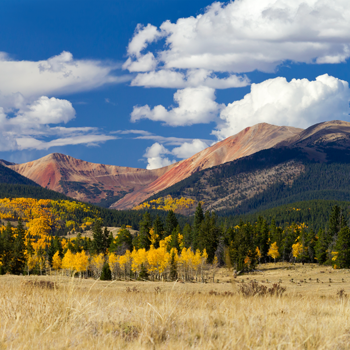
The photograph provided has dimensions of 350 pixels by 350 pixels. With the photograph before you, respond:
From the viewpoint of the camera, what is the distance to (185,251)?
72688 mm

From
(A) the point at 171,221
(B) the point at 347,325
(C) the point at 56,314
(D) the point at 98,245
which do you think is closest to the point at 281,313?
(B) the point at 347,325

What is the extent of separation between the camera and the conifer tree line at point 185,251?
230 feet

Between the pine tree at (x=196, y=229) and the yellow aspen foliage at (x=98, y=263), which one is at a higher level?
the pine tree at (x=196, y=229)

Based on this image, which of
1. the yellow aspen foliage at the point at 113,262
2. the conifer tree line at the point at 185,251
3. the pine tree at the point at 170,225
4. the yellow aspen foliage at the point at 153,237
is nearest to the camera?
the conifer tree line at the point at 185,251

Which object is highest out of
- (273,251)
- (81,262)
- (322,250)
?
(81,262)

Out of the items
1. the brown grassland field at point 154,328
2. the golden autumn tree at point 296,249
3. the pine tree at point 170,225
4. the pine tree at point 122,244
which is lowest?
the golden autumn tree at point 296,249

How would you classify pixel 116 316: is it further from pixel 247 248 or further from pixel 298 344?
pixel 247 248

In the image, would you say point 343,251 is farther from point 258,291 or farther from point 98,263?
point 258,291

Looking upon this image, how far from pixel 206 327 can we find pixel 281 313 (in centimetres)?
193

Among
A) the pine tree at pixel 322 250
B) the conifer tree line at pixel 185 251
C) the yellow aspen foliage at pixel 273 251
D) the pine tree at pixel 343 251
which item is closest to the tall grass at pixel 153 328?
the conifer tree line at pixel 185 251

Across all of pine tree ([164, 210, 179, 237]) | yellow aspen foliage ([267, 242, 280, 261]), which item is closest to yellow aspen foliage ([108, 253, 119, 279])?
pine tree ([164, 210, 179, 237])

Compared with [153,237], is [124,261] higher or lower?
lower

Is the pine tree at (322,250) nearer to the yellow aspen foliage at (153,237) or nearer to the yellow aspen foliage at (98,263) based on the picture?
the yellow aspen foliage at (153,237)

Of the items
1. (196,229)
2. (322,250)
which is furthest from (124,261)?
(322,250)
